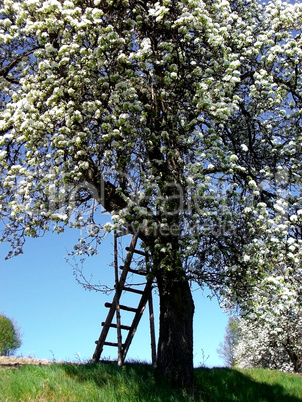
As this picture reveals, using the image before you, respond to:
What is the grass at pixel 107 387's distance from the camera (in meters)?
7.41

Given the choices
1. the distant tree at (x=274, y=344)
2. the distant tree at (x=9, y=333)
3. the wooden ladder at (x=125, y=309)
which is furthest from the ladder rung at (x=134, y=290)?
the distant tree at (x=9, y=333)

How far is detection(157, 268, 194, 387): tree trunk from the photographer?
942cm

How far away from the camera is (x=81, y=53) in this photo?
333 inches

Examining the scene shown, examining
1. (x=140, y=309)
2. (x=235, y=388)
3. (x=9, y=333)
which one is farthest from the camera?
(x=9, y=333)

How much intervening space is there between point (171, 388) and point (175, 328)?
1.20 metres

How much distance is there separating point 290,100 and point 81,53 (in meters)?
5.56

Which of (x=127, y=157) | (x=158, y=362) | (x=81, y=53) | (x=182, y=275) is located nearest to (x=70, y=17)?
(x=81, y=53)

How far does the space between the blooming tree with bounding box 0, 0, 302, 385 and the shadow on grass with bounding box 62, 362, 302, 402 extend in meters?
0.60

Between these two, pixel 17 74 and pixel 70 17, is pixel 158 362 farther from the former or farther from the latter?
pixel 17 74

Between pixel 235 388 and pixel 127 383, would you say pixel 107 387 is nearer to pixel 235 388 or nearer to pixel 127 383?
pixel 127 383

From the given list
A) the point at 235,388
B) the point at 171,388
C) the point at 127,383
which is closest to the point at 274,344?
the point at 235,388

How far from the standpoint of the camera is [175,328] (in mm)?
9609

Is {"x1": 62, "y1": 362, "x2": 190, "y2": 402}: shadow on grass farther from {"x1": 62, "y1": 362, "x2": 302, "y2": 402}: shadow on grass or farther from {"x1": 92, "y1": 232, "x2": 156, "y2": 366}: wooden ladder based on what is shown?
{"x1": 92, "y1": 232, "x2": 156, "y2": 366}: wooden ladder

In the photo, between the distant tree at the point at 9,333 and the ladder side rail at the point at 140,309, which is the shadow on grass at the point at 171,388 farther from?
the distant tree at the point at 9,333
